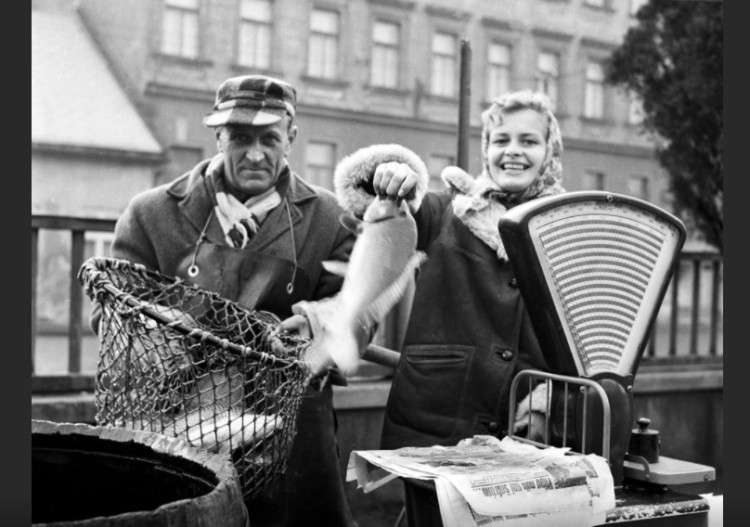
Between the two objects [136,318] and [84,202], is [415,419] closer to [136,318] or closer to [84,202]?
[136,318]

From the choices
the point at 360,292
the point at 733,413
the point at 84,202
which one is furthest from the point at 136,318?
the point at 84,202

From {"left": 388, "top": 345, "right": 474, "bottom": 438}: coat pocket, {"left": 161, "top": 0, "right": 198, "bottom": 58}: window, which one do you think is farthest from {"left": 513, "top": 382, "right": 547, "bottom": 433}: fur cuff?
{"left": 161, "top": 0, "right": 198, "bottom": 58}: window

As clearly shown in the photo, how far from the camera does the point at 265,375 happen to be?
1646 millimetres

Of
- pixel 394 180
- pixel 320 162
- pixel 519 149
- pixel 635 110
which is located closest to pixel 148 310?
pixel 394 180

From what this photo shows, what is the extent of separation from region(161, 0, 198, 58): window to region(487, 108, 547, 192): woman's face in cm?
355

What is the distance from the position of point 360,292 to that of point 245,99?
0.78 metres

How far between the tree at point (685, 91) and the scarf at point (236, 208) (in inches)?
181

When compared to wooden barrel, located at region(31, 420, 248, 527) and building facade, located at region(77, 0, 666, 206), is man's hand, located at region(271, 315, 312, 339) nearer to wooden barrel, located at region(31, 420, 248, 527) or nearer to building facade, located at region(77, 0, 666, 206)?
wooden barrel, located at region(31, 420, 248, 527)

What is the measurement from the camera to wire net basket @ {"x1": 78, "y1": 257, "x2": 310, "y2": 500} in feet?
5.25

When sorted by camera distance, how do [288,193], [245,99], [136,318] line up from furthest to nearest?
1. [288,193]
2. [245,99]
3. [136,318]

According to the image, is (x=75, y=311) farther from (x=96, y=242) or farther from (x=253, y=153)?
(x=253, y=153)

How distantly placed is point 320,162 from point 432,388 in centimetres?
323

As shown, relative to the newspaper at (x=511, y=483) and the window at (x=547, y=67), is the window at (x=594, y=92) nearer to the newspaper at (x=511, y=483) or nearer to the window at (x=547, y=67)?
the window at (x=547, y=67)

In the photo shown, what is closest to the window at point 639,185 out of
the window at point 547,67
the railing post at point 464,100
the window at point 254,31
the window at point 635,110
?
the window at point 635,110
